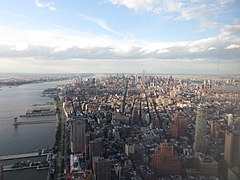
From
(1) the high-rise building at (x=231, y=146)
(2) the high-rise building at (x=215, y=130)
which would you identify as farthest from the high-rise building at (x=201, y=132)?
(1) the high-rise building at (x=231, y=146)

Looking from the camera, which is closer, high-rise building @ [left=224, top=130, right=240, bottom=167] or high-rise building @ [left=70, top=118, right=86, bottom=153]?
high-rise building @ [left=224, top=130, right=240, bottom=167]

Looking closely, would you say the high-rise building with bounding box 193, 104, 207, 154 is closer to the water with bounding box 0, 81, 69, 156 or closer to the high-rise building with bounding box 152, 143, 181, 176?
the high-rise building with bounding box 152, 143, 181, 176

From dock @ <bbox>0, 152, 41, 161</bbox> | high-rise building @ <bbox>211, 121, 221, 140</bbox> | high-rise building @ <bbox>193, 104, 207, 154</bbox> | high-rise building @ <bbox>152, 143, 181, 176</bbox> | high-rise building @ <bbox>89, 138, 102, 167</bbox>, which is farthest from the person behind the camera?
dock @ <bbox>0, 152, 41, 161</bbox>

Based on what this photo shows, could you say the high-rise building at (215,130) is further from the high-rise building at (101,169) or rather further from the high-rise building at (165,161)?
the high-rise building at (101,169)

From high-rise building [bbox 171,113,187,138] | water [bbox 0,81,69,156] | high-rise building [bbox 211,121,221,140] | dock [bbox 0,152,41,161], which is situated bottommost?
dock [bbox 0,152,41,161]

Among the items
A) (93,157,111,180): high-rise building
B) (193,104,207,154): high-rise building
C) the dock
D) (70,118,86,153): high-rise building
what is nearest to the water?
the dock

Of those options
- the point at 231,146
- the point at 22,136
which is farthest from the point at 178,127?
the point at 22,136

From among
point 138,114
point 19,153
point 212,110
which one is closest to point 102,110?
point 138,114
